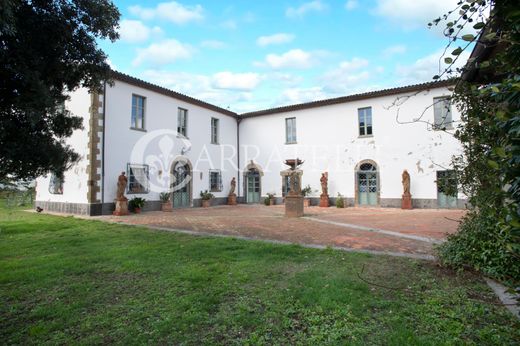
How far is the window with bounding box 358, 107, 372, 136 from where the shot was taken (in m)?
16.5

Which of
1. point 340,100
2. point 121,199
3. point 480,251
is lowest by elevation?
point 480,251

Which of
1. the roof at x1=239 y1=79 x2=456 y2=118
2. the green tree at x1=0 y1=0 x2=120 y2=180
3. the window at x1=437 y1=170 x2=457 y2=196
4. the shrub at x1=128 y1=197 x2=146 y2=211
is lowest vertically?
the shrub at x1=128 y1=197 x2=146 y2=211

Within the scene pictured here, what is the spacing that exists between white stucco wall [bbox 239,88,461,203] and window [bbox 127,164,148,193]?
734 cm

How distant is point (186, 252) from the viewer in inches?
228

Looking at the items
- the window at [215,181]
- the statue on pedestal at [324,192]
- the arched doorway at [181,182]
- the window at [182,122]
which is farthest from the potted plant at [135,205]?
the statue on pedestal at [324,192]

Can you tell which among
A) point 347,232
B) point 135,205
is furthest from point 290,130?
point 347,232

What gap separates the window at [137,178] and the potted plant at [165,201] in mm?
841

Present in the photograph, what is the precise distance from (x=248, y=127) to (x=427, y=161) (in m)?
10.5

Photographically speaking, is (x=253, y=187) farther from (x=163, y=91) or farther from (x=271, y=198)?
(x=163, y=91)

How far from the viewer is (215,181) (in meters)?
18.8

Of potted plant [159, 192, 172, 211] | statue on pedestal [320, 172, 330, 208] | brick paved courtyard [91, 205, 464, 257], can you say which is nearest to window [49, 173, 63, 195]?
potted plant [159, 192, 172, 211]

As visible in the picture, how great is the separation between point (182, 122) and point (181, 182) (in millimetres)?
3179

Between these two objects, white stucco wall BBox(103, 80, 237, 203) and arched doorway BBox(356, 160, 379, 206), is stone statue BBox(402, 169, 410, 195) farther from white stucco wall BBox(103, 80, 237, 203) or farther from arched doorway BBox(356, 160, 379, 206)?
white stucco wall BBox(103, 80, 237, 203)

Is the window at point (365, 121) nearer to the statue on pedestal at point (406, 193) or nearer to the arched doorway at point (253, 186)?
the statue on pedestal at point (406, 193)
